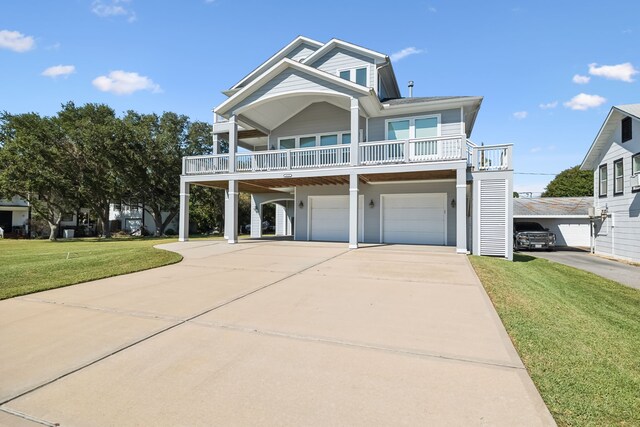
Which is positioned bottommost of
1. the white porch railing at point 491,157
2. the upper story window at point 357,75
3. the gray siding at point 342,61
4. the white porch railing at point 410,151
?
the white porch railing at point 491,157

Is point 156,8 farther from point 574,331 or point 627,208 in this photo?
point 627,208

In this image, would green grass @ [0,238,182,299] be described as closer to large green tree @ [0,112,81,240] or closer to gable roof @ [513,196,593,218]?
large green tree @ [0,112,81,240]

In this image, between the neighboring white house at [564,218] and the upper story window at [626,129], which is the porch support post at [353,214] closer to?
the upper story window at [626,129]

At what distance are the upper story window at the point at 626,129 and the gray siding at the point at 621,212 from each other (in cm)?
26

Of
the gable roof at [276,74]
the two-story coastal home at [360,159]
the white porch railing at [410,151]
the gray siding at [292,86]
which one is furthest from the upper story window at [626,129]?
the gray siding at [292,86]

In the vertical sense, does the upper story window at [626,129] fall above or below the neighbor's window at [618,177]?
above

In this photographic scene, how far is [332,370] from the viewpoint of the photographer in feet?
9.38

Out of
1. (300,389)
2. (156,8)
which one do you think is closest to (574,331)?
(300,389)

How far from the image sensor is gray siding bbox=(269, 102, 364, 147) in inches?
589

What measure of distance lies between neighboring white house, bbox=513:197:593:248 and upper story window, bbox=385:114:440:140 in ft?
45.2

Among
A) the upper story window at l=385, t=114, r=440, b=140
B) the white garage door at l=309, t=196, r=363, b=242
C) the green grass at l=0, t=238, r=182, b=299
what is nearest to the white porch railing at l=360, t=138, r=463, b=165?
the upper story window at l=385, t=114, r=440, b=140

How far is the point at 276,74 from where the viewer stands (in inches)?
526

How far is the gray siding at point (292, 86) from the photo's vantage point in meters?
12.6

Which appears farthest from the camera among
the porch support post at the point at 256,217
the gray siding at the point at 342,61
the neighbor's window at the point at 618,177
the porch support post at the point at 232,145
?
the porch support post at the point at 256,217
